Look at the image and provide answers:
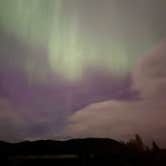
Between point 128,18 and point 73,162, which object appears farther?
point 128,18

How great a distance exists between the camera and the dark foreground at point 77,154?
75.0 inches

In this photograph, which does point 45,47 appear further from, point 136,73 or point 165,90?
point 165,90

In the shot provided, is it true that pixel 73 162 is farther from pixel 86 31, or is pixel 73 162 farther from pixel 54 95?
pixel 86 31

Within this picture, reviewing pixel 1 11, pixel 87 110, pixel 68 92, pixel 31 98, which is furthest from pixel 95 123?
pixel 1 11

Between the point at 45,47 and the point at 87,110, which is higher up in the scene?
the point at 45,47

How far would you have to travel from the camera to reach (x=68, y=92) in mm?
2014

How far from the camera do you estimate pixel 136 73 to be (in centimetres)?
204

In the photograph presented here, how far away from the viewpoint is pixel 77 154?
1.92 m

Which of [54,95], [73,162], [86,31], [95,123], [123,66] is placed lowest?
[73,162]

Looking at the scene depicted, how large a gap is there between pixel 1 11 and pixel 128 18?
0.61m

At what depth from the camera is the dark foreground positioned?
6.25 ft

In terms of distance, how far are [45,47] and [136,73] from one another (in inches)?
17.7

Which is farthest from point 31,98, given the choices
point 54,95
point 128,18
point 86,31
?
point 128,18

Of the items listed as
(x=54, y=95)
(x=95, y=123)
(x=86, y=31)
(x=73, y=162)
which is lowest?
(x=73, y=162)
